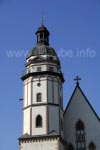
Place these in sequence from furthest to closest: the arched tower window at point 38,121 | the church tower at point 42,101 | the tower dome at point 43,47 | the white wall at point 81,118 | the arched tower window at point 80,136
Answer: the tower dome at point 43,47
the white wall at point 81,118
the arched tower window at point 80,136
the arched tower window at point 38,121
the church tower at point 42,101

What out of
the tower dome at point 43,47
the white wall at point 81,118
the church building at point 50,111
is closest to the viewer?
the church building at point 50,111

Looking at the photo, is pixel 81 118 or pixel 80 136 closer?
pixel 80 136

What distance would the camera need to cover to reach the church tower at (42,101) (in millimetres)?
52812

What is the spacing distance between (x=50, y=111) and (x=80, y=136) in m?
4.73

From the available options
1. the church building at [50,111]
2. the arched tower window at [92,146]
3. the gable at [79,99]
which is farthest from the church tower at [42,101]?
the arched tower window at [92,146]

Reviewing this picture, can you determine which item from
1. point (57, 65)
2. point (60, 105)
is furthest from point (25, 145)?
point (57, 65)

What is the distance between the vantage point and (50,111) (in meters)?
54.5

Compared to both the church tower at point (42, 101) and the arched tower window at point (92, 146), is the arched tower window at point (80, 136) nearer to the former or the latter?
the arched tower window at point (92, 146)

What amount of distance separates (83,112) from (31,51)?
9049mm

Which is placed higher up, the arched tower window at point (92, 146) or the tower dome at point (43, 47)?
the tower dome at point (43, 47)

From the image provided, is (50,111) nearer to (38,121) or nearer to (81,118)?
(38,121)

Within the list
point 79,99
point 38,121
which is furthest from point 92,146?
point 38,121

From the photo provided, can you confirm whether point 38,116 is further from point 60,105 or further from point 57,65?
point 57,65

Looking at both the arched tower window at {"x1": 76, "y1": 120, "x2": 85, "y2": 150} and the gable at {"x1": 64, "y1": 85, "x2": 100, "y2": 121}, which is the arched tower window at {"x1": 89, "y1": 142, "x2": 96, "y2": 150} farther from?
the gable at {"x1": 64, "y1": 85, "x2": 100, "y2": 121}
